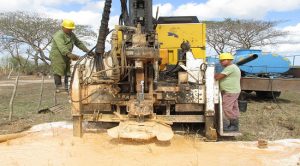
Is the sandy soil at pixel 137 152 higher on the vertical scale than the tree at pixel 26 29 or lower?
lower

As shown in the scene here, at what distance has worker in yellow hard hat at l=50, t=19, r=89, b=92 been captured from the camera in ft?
27.3

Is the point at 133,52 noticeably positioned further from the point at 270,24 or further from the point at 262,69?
the point at 270,24

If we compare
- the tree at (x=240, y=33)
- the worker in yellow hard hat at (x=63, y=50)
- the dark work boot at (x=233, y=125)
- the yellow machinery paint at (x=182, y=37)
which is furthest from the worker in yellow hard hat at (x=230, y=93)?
the tree at (x=240, y=33)

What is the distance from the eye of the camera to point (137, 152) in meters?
6.43

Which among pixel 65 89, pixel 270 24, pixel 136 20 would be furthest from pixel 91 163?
pixel 270 24

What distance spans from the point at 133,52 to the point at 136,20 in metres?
0.87

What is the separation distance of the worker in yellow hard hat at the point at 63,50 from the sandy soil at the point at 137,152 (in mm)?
1549

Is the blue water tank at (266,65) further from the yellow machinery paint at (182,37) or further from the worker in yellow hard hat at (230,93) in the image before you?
the worker in yellow hard hat at (230,93)

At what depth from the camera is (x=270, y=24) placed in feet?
132

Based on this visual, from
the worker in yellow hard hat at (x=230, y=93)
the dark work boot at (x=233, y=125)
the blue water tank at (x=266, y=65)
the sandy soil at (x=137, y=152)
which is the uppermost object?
the blue water tank at (x=266, y=65)

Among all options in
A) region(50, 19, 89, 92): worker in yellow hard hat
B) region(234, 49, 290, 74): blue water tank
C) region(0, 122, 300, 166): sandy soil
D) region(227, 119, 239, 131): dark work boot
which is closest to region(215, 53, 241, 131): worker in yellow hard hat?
region(227, 119, 239, 131): dark work boot

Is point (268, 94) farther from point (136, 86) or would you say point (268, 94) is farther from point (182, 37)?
point (136, 86)

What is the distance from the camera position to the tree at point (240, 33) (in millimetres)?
40062

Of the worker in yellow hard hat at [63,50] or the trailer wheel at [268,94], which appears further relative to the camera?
the trailer wheel at [268,94]
